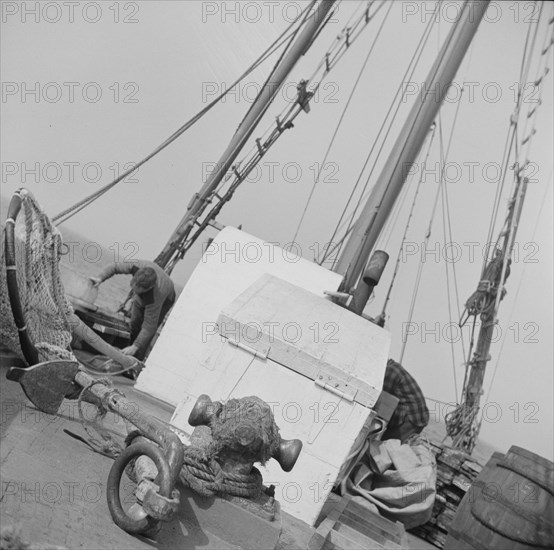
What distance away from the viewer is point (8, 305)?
443 cm

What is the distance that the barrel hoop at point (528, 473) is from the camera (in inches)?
269

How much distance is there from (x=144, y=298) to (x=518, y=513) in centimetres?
531

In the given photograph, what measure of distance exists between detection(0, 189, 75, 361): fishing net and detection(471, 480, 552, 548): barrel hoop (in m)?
4.72

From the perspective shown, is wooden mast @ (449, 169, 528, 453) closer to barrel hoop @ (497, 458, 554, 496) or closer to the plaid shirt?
the plaid shirt

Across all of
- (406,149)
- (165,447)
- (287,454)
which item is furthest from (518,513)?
(406,149)

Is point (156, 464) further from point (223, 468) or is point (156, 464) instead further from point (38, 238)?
point (38, 238)

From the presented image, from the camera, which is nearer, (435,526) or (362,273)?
(435,526)

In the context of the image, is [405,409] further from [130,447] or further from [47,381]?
[130,447]

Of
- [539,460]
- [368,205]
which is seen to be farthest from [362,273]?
[539,460]

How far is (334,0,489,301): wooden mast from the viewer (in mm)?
9750

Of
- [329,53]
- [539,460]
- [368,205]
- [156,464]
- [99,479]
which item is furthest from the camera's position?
[329,53]

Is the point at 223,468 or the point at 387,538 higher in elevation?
the point at 223,468

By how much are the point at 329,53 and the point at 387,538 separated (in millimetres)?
10054

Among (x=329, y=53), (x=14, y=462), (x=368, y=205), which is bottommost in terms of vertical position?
(x=14, y=462)
